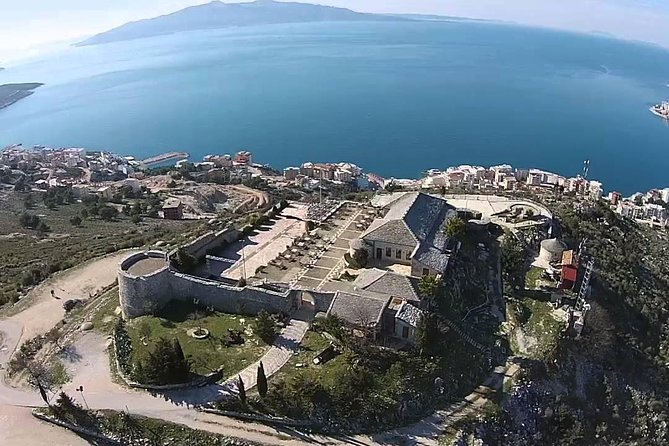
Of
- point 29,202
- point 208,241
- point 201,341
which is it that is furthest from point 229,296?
point 29,202

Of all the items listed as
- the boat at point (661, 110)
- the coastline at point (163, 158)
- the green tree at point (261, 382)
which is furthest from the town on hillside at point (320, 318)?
the boat at point (661, 110)

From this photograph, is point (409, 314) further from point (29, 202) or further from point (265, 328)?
point (29, 202)

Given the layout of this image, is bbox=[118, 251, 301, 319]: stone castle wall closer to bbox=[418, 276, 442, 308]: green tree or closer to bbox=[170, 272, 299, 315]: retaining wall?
bbox=[170, 272, 299, 315]: retaining wall

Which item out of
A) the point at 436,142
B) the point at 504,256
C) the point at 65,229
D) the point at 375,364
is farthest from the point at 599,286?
the point at 436,142

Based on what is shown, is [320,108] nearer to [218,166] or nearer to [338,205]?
[218,166]

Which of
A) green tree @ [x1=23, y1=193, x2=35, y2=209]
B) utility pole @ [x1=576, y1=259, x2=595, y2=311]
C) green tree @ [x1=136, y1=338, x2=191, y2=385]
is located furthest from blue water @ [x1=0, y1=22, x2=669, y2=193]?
green tree @ [x1=136, y1=338, x2=191, y2=385]
